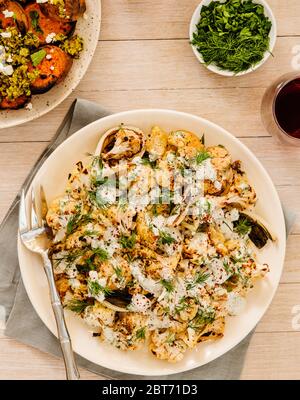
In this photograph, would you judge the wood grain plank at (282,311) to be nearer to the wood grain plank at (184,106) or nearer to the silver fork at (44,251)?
the wood grain plank at (184,106)

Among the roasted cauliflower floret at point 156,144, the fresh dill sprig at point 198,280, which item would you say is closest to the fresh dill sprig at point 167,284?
the fresh dill sprig at point 198,280

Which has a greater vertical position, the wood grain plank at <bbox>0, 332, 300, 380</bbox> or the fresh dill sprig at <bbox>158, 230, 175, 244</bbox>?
the fresh dill sprig at <bbox>158, 230, 175, 244</bbox>

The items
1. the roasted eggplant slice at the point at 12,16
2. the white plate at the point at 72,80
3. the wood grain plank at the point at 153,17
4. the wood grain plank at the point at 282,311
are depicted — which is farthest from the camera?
the wood grain plank at the point at 282,311

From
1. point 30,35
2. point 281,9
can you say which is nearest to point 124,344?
point 30,35

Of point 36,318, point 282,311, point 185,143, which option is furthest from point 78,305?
point 282,311

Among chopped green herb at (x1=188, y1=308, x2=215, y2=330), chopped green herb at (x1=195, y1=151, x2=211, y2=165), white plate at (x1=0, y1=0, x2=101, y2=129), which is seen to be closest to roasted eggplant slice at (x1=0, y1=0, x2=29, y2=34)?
white plate at (x1=0, y1=0, x2=101, y2=129)

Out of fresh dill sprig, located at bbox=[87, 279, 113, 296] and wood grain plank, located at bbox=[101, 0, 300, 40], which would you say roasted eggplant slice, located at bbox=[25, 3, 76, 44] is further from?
fresh dill sprig, located at bbox=[87, 279, 113, 296]
